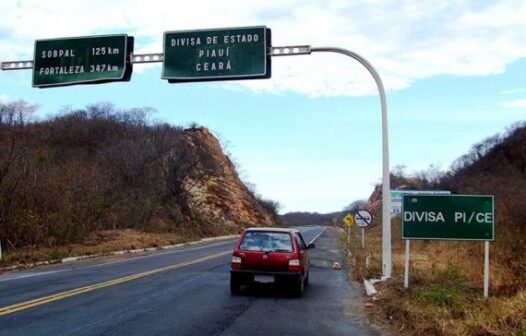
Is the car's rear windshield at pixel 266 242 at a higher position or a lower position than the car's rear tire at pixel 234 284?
higher

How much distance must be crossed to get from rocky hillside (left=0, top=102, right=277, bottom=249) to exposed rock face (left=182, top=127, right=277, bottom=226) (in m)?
0.17

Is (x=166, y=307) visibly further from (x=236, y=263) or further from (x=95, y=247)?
(x=95, y=247)

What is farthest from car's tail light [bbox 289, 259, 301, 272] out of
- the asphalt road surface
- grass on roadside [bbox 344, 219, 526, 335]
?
grass on roadside [bbox 344, 219, 526, 335]

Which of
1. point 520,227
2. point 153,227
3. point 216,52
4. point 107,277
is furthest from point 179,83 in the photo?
point 153,227

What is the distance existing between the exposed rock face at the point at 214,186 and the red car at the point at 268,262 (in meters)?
52.6

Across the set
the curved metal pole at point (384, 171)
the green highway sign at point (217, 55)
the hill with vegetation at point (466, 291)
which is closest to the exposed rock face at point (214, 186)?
the hill with vegetation at point (466, 291)

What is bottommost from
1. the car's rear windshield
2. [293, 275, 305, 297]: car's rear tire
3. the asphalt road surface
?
the asphalt road surface

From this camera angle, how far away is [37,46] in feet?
55.2

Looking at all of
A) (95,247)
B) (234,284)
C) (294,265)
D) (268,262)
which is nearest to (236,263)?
(234,284)

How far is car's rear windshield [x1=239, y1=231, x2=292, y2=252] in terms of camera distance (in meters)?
13.2

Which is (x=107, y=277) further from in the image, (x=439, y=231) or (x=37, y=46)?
(x=439, y=231)

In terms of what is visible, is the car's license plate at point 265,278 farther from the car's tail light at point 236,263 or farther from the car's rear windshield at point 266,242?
the car's rear windshield at point 266,242

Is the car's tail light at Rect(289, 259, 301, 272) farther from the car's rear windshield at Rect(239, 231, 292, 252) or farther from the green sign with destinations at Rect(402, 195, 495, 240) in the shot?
the green sign with destinations at Rect(402, 195, 495, 240)

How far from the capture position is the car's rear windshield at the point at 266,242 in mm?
13159
